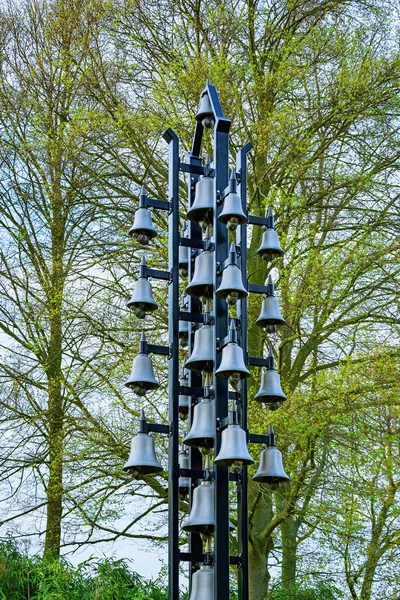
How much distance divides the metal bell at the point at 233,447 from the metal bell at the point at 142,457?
0.46 m

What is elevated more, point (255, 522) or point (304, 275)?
point (304, 275)

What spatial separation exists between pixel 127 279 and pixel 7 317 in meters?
1.54

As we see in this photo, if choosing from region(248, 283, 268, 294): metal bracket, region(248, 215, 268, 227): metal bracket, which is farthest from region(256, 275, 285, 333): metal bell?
region(248, 215, 268, 227): metal bracket

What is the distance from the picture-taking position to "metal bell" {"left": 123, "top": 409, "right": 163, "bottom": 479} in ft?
15.0

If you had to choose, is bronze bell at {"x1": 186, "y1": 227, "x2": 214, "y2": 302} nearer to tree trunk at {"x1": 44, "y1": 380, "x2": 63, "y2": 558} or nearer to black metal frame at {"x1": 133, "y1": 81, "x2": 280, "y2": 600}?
black metal frame at {"x1": 133, "y1": 81, "x2": 280, "y2": 600}

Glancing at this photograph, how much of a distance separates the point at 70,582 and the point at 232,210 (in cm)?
546

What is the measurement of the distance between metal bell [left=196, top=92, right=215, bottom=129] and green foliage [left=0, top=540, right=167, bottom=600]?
16.4 feet

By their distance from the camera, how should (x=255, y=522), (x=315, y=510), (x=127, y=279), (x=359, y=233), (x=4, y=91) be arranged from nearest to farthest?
(x=315, y=510) → (x=255, y=522) → (x=359, y=233) → (x=127, y=279) → (x=4, y=91)

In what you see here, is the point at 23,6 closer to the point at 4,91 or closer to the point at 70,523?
the point at 4,91

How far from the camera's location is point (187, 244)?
16.2 ft

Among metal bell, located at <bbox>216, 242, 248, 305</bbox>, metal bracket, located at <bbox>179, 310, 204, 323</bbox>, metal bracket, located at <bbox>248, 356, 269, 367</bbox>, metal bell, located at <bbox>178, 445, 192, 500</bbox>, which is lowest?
metal bell, located at <bbox>178, 445, 192, 500</bbox>

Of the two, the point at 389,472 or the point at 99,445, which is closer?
Answer: the point at 389,472

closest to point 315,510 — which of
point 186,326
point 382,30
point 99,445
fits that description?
point 99,445

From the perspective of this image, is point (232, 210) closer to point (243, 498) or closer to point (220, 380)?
point (220, 380)
